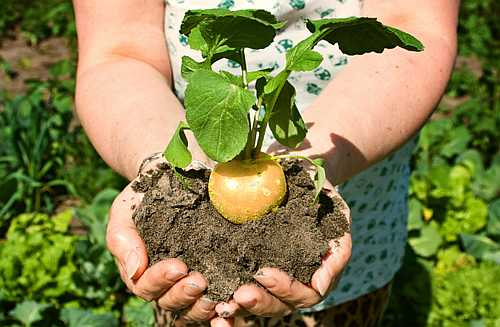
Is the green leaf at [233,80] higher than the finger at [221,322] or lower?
higher

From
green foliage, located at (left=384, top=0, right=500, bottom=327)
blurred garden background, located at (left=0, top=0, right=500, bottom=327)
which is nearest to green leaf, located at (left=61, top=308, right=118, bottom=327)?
blurred garden background, located at (left=0, top=0, right=500, bottom=327)

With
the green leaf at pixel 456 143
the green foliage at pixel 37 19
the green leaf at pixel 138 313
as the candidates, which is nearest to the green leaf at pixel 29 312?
the green leaf at pixel 138 313

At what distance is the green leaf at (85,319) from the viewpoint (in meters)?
2.87

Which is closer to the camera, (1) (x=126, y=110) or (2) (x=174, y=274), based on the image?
(2) (x=174, y=274)

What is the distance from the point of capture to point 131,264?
55.5 inches

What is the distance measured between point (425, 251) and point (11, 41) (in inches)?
164

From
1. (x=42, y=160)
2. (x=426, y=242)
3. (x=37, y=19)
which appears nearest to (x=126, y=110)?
(x=426, y=242)

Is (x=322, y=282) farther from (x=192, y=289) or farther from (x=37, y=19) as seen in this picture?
(x=37, y=19)

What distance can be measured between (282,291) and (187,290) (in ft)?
0.56

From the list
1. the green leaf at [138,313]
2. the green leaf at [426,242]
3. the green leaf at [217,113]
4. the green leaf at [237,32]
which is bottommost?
the green leaf at [138,313]

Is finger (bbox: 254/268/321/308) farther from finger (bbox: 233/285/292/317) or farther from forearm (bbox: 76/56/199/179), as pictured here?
forearm (bbox: 76/56/199/179)

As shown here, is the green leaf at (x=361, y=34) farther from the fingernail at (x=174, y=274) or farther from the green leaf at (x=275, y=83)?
the fingernail at (x=174, y=274)

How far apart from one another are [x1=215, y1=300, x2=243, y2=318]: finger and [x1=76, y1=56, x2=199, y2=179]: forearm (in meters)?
0.41

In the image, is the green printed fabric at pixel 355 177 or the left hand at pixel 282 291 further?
the green printed fabric at pixel 355 177
